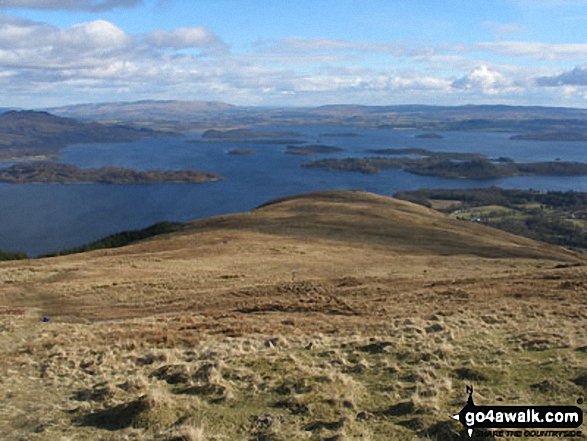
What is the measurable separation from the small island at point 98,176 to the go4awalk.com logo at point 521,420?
163446 millimetres

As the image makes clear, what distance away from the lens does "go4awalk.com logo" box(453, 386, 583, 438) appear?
8.07m

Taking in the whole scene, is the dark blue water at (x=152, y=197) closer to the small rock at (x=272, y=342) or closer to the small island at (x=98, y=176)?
the small island at (x=98, y=176)

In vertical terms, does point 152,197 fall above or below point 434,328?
below

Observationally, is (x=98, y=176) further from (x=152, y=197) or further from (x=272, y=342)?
(x=272, y=342)

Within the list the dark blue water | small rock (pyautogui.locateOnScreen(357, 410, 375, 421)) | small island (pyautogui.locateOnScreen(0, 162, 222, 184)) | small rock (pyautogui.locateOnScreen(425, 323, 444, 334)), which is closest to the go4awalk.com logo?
small rock (pyautogui.locateOnScreen(357, 410, 375, 421))

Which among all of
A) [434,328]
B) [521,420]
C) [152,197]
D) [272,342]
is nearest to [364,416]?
[521,420]

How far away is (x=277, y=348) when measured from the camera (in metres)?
13.2

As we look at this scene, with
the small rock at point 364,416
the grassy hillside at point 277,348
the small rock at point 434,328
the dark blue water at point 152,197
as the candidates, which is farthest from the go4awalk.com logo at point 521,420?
the dark blue water at point 152,197

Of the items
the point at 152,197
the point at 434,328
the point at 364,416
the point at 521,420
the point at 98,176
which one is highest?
the point at 521,420

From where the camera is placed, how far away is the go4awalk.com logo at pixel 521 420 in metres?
8.07

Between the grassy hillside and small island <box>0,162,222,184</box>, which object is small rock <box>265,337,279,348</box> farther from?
small island <box>0,162,222,184</box>

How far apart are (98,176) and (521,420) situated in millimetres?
188458

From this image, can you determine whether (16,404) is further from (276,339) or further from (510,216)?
(510,216)

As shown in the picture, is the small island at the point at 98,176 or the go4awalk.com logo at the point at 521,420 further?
the small island at the point at 98,176
